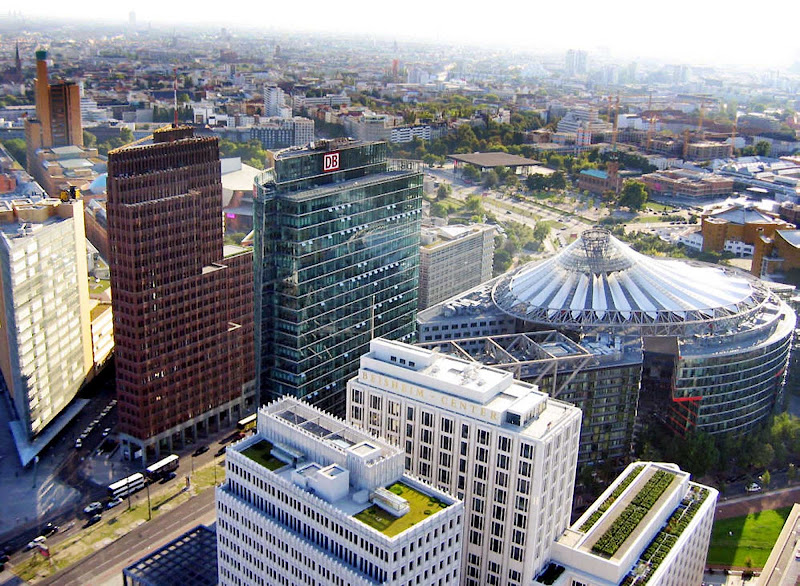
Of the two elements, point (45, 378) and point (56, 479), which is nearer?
point (56, 479)

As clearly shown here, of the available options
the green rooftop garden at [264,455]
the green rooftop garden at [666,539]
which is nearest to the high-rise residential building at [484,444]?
the green rooftop garden at [666,539]

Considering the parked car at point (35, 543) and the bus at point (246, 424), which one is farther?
the bus at point (246, 424)

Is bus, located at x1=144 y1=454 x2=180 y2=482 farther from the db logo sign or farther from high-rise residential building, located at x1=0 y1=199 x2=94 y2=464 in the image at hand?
the db logo sign

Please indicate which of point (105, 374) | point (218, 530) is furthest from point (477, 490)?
point (105, 374)

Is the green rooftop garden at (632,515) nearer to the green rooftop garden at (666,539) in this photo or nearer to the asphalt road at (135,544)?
the green rooftop garden at (666,539)

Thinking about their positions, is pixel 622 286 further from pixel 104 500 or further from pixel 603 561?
pixel 104 500

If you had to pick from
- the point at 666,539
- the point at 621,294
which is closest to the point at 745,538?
the point at 666,539
